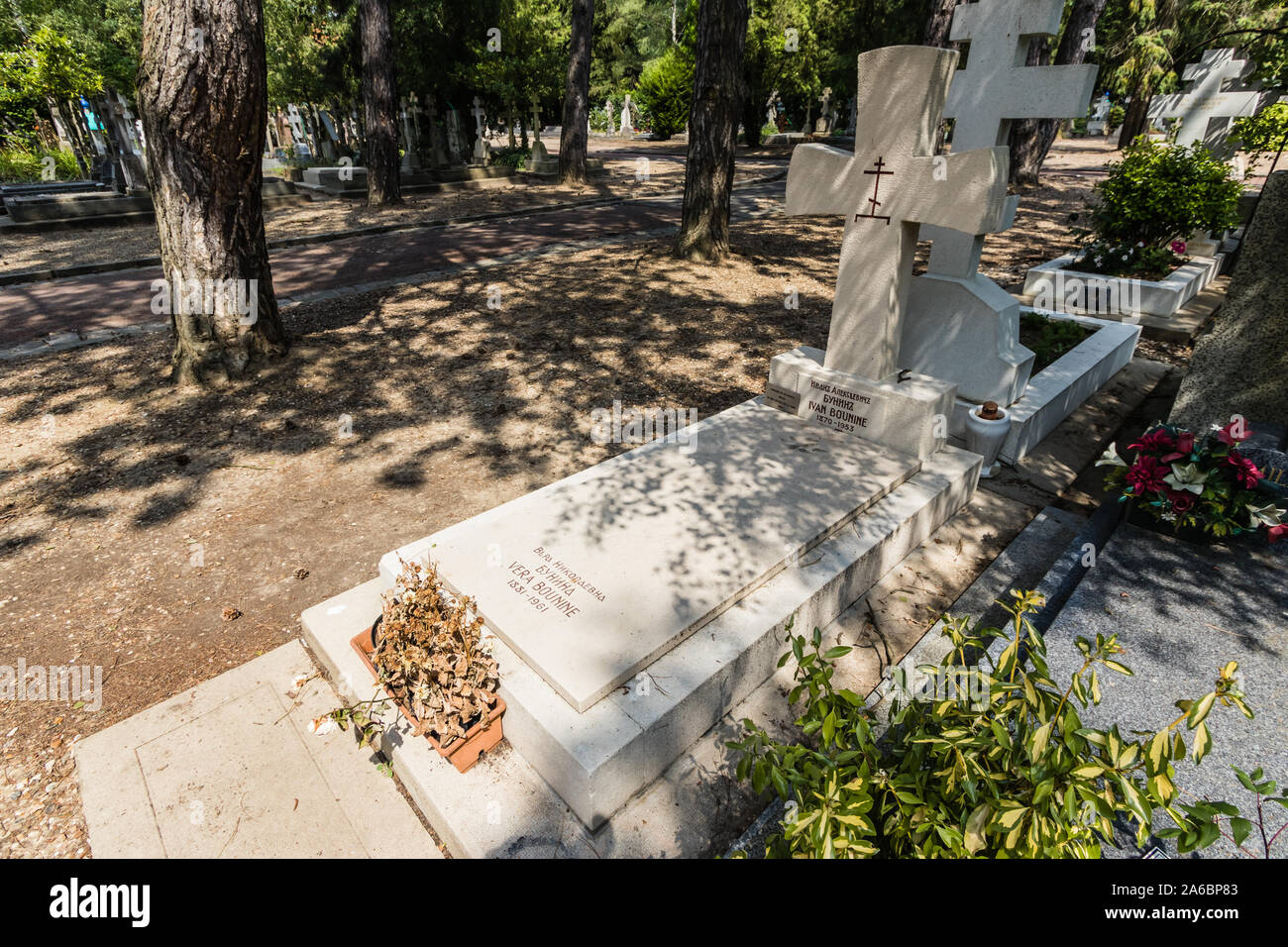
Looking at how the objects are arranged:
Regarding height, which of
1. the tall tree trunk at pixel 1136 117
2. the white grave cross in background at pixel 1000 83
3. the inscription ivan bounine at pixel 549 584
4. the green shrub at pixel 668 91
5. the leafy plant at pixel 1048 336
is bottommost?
the inscription ivan bounine at pixel 549 584

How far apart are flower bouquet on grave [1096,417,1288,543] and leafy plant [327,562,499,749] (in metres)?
4.40

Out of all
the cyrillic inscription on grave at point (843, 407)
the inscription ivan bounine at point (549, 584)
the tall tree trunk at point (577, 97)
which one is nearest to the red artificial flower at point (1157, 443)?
the cyrillic inscription on grave at point (843, 407)

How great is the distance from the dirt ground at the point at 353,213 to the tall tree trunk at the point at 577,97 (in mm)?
674

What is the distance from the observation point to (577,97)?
19.4 m

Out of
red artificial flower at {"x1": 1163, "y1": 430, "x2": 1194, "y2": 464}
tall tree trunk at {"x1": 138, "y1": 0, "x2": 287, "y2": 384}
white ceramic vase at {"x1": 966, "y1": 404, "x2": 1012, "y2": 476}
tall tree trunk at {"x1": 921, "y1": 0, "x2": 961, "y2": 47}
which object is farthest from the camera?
tall tree trunk at {"x1": 921, "y1": 0, "x2": 961, "y2": 47}

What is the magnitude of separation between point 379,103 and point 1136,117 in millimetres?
24962

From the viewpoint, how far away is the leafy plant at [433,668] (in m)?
2.90

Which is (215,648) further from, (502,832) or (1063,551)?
(1063,551)

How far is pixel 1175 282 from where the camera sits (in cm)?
930

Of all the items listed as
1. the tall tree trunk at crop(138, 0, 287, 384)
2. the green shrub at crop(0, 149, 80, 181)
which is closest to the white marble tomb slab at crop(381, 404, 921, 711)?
the tall tree trunk at crop(138, 0, 287, 384)

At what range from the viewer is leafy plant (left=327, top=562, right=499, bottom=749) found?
9.52 feet

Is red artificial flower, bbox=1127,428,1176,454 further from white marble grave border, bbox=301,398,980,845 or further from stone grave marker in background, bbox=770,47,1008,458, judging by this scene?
white marble grave border, bbox=301,398,980,845

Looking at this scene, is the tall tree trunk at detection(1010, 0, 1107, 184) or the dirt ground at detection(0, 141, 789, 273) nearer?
the dirt ground at detection(0, 141, 789, 273)

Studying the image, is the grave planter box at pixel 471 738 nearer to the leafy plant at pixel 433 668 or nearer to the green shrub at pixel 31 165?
the leafy plant at pixel 433 668
